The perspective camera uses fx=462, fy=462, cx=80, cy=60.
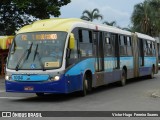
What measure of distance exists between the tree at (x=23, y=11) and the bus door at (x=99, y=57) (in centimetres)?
2254

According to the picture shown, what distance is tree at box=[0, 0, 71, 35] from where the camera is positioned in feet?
141

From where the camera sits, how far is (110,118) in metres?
11.3

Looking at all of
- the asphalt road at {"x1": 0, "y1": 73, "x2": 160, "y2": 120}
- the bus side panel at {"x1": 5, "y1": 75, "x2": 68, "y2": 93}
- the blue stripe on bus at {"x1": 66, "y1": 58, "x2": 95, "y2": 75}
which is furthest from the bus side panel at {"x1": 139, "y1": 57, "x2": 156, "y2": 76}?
the bus side panel at {"x1": 5, "y1": 75, "x2": 68, "y2": 93}


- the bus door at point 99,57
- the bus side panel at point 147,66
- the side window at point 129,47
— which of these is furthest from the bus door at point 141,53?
the bus door at point 99,57

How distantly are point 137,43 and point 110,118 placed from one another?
Result: 1682cm

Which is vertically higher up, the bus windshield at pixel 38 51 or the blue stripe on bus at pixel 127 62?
the bus windshield at pixel 38 51

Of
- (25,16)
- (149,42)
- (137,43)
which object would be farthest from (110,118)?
(25,16)

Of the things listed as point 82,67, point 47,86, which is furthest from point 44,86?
point 82,67

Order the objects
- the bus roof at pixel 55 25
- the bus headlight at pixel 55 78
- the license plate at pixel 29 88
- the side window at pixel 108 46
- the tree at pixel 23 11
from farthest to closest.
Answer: the tree at pixel 23 11 → the side window at pixel 108 46 → the bus roof at pixel 55 25 → the license plate at pixel 29 88 → the bus headlight at pixel 55 78

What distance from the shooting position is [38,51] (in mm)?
16094

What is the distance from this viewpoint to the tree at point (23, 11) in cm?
4294

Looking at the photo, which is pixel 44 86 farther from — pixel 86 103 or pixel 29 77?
pixel 86 103

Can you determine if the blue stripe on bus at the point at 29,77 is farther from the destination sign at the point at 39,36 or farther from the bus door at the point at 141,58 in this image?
the bus door at the point at 141,58

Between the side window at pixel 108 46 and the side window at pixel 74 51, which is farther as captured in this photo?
the side window at pixel 108 46
